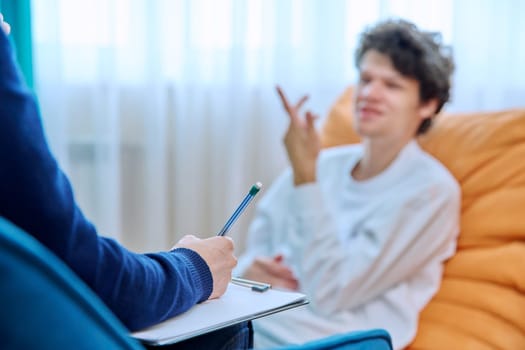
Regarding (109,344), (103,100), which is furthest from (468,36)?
(109,344)

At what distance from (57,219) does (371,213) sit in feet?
3.53

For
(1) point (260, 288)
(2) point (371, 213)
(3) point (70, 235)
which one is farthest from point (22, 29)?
(3) point (70, 235)

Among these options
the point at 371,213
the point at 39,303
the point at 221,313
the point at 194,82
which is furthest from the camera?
the point at 194,82

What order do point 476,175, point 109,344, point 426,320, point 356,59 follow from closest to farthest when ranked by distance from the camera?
point 109,344
point 426,320
point 476,175
point 356,59

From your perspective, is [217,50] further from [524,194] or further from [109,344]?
[109,344]

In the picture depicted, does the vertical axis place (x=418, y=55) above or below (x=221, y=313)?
above

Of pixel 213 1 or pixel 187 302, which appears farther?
pixel 213 1

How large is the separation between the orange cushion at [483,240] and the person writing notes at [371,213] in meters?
0.04

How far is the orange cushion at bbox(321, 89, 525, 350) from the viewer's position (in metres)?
1.30

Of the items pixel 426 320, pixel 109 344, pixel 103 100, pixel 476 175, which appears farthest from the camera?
pixel 103 100

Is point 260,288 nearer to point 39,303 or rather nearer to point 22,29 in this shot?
point 39,303

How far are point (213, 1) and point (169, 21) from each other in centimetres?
15

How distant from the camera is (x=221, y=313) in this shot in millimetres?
730

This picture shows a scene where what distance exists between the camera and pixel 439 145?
64.4 inches
